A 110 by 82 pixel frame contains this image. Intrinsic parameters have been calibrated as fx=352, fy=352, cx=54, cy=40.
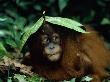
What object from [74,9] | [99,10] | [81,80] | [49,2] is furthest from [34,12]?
[81,80]

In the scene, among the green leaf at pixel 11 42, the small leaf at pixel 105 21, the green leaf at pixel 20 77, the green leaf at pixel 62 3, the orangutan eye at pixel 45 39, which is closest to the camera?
the green leaf at pixel 20 77

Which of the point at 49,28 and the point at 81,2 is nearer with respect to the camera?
the point at 49,28

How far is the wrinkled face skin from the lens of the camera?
358cm

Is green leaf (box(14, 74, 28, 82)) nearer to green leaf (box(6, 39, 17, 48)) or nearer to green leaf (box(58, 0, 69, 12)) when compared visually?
green leaf (box(6, 39, 17, 48))

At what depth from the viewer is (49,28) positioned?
3.66 metres

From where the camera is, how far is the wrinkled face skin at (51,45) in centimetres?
358

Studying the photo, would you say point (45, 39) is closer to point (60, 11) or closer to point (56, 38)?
point (56, 38)

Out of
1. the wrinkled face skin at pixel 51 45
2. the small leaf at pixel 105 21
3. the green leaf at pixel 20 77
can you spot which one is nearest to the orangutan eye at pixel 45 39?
the wrinkled face skin at pixel 51 45

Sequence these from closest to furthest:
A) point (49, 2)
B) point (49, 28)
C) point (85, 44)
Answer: point (49, 28)
point (85, 44)
point (49, 2)

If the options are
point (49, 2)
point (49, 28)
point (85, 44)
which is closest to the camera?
point (49, 28)

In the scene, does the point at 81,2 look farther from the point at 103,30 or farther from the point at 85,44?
the point at 85,44

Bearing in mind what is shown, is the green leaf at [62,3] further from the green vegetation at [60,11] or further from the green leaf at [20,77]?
the green leaf at [20,77]

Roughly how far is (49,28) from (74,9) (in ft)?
4.06

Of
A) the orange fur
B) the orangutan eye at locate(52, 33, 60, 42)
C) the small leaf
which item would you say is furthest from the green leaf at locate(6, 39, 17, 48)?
the small leaf
